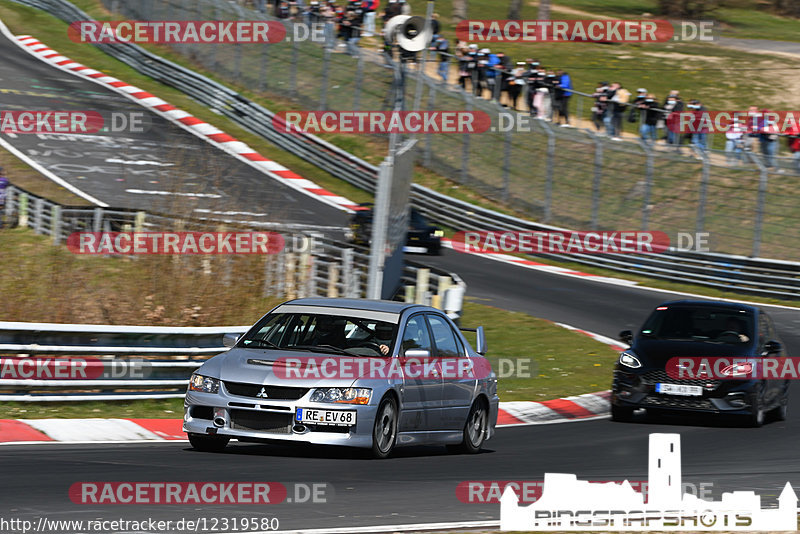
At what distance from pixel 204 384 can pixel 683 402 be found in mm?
6342

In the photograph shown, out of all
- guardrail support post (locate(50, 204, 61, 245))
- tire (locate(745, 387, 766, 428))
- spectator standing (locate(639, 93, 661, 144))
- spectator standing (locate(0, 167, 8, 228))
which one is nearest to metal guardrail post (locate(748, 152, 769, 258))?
spectator standing (locate(639, 93, 661, 144))

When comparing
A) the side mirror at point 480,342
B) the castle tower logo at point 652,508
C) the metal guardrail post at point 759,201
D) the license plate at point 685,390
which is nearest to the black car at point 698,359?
the license plate at point 685,390

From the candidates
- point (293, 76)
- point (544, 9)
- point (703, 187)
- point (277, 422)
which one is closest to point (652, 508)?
point (277, 422)

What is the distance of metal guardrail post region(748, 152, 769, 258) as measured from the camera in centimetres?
2698

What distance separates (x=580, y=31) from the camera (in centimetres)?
5719

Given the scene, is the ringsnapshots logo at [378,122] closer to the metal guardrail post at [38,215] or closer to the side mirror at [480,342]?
the metal guardrail post at [38,215]

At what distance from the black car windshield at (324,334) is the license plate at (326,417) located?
73 cm

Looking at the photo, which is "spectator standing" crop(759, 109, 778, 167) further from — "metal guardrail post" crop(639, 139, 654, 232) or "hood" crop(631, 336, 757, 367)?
"hood" crop(631, 336, 757, 367)

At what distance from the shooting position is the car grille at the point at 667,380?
1403 centimetres

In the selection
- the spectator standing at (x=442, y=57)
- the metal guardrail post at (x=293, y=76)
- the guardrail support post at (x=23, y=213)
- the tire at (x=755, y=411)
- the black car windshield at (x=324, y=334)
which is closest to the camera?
the black car windshield at (x=324, y=334)

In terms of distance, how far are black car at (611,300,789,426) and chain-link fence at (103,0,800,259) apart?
12.7 m

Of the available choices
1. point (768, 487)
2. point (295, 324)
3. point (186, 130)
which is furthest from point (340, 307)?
point (186, 130)

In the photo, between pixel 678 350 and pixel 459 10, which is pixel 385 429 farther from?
pixel 459 10

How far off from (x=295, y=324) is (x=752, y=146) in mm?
20959
